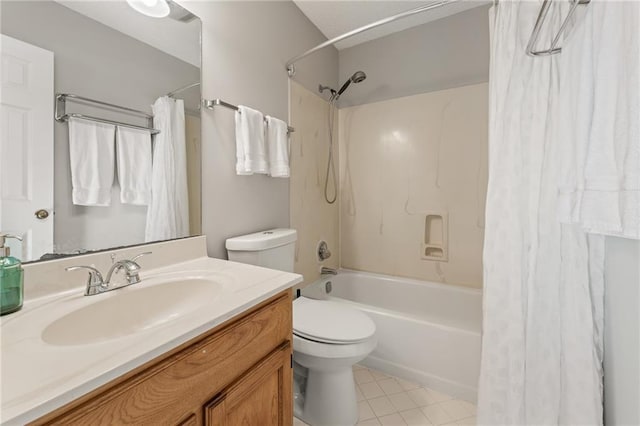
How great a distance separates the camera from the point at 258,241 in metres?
1.33

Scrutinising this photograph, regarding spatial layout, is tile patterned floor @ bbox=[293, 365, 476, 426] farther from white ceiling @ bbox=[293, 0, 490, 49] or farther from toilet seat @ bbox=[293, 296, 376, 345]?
white ceiling @ bbox=[293, 0, 490, 49]

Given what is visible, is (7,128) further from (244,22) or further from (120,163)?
(244,22)

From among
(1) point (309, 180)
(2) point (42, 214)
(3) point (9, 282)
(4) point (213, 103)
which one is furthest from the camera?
(1) point (309, 180)

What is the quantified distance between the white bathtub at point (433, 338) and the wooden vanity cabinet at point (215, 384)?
915 millimetres

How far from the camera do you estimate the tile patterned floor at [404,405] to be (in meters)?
1.35

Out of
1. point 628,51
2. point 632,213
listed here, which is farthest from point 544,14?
point 632,213

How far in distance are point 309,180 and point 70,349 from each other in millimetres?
1741

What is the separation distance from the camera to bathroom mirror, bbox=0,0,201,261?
0.73 m

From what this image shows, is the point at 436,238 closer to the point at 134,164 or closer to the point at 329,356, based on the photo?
the point at 329,356

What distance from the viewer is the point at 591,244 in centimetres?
90

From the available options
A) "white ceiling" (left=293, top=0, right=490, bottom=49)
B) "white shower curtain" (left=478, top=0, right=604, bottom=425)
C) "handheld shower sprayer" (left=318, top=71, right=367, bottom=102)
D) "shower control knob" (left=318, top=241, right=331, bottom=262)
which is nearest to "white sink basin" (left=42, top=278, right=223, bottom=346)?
"white shower curtain" (left=478, top=0, right=604, bottom=425)

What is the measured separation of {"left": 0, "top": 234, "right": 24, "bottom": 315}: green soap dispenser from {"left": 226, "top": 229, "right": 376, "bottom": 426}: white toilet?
2.38ft

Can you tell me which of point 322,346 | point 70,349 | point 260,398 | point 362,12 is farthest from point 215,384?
point 362,12

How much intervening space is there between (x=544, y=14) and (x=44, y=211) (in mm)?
1645
